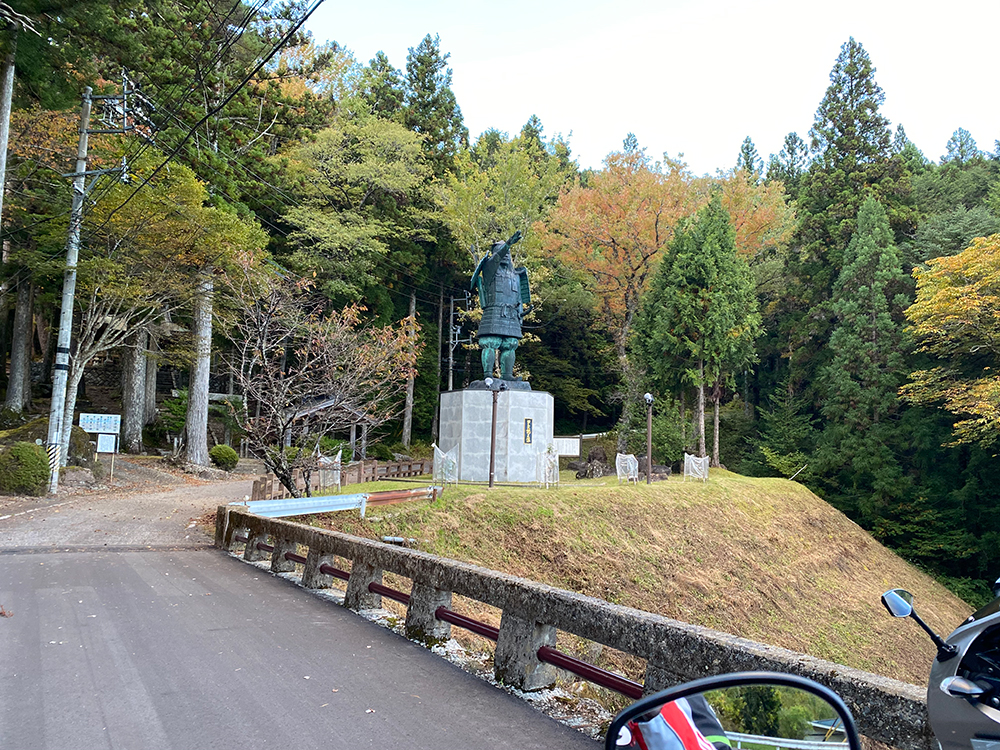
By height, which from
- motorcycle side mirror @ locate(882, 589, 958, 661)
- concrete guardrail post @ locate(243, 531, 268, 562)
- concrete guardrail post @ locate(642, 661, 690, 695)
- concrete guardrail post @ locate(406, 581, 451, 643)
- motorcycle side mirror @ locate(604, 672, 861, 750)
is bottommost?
concrete guardrail post @ locate(243, 531, 268, 562)

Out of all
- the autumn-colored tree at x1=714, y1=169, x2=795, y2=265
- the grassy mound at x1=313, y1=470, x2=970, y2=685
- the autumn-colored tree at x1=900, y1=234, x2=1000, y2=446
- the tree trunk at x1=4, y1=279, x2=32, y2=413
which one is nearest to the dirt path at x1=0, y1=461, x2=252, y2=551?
the grassy mound at x1=313, y1=470, x2=970, y2=685

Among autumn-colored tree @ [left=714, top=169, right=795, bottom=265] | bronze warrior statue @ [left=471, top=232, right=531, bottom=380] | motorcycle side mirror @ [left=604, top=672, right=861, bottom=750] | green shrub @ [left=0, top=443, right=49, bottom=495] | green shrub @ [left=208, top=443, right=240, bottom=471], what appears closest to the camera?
motorcycle side mirror @ [left=604, top=672, right=861, bottom=750]

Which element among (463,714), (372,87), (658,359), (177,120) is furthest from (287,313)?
(372,87)

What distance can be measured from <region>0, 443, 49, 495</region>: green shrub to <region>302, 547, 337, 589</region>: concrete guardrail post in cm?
1372

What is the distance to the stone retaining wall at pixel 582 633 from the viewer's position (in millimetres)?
2992

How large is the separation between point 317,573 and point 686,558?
11.2m

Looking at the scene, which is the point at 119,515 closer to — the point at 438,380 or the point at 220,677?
the point at 220,677

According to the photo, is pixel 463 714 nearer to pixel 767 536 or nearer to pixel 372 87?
pixel 767 536

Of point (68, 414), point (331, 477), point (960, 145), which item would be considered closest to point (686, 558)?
point (331, 477)

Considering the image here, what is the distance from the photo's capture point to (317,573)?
8.55 metres

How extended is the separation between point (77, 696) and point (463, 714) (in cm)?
258

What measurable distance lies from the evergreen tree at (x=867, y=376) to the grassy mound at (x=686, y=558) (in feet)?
20.9

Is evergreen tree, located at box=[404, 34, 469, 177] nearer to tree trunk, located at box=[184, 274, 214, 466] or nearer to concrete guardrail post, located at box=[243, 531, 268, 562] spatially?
tree trunk, located at box=[184, 274, 214, 466]

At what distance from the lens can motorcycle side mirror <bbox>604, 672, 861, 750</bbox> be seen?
1.43 metres
